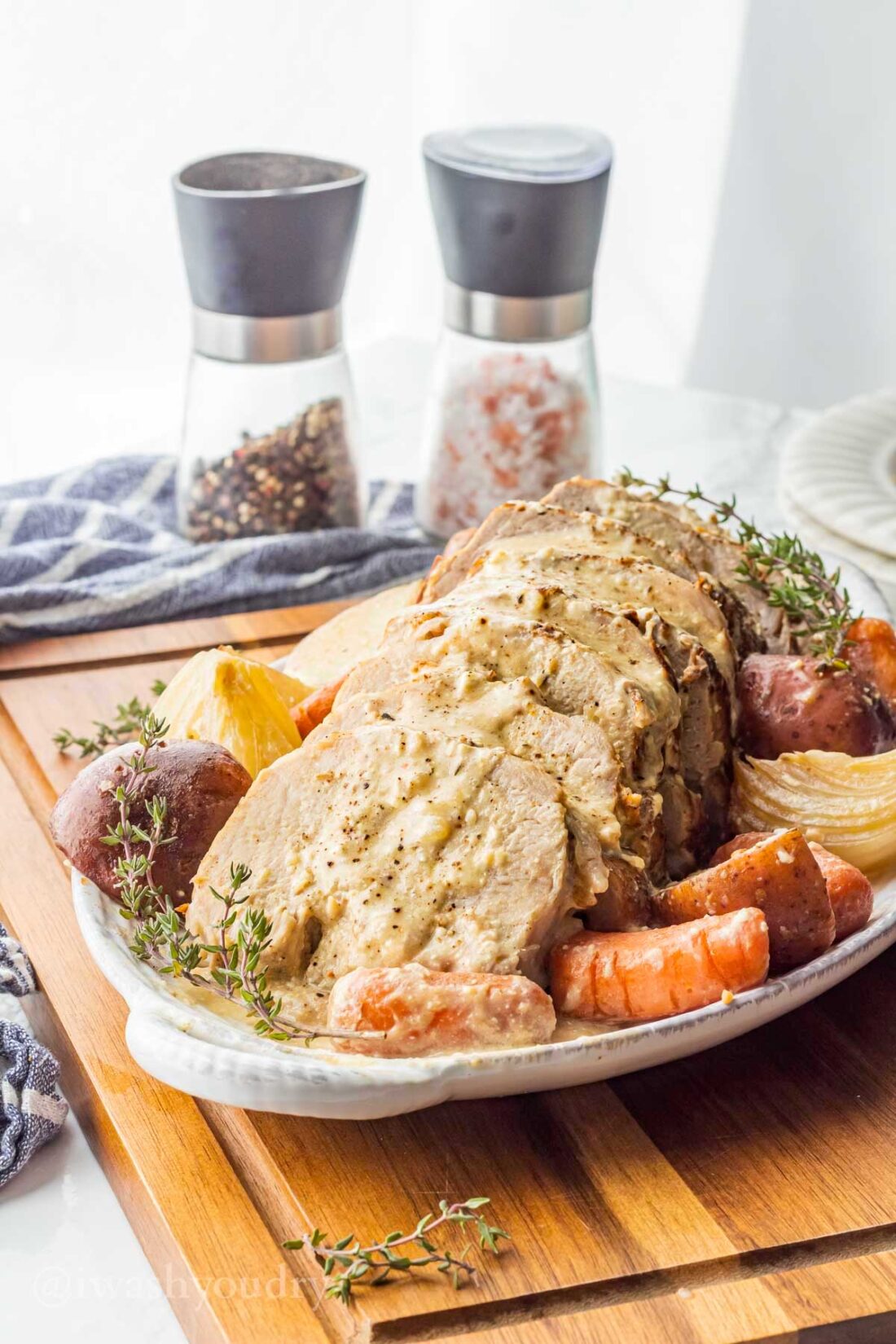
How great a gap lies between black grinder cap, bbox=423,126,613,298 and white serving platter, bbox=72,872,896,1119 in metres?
2.32

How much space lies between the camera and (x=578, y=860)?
223cm

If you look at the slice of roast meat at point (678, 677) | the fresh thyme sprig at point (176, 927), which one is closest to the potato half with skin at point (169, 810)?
the fresh thyme sprig at point (176, 927)

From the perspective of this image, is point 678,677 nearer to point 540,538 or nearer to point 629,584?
point 629,584

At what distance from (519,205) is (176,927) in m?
2.35

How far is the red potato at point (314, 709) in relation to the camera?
2.91 meters

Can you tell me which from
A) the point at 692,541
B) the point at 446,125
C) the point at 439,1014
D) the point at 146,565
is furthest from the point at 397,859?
the point at 446,125

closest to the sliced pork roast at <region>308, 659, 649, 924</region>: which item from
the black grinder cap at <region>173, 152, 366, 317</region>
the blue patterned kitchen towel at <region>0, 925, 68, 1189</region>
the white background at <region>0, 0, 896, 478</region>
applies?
the blue patterned kitchen towel at <region>0, 925, 68, 1189</region>

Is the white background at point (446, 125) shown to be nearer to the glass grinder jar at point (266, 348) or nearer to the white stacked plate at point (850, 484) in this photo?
the glass grinder jar at point (266, 348)

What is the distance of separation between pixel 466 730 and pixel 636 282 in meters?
4.38

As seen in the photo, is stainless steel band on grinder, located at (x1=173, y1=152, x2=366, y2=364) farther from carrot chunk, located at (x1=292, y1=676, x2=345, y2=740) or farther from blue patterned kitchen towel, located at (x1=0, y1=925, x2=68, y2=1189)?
blue patterned kitchen towel, located at (x1=0, y1=925, x2=68, y2=1189)

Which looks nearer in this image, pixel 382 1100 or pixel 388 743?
pixel 382 1100

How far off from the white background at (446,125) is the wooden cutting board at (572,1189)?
3375 millimetres

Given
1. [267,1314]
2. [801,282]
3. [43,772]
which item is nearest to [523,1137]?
[267,1314]

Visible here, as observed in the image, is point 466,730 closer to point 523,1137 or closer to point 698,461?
point 523,1137
